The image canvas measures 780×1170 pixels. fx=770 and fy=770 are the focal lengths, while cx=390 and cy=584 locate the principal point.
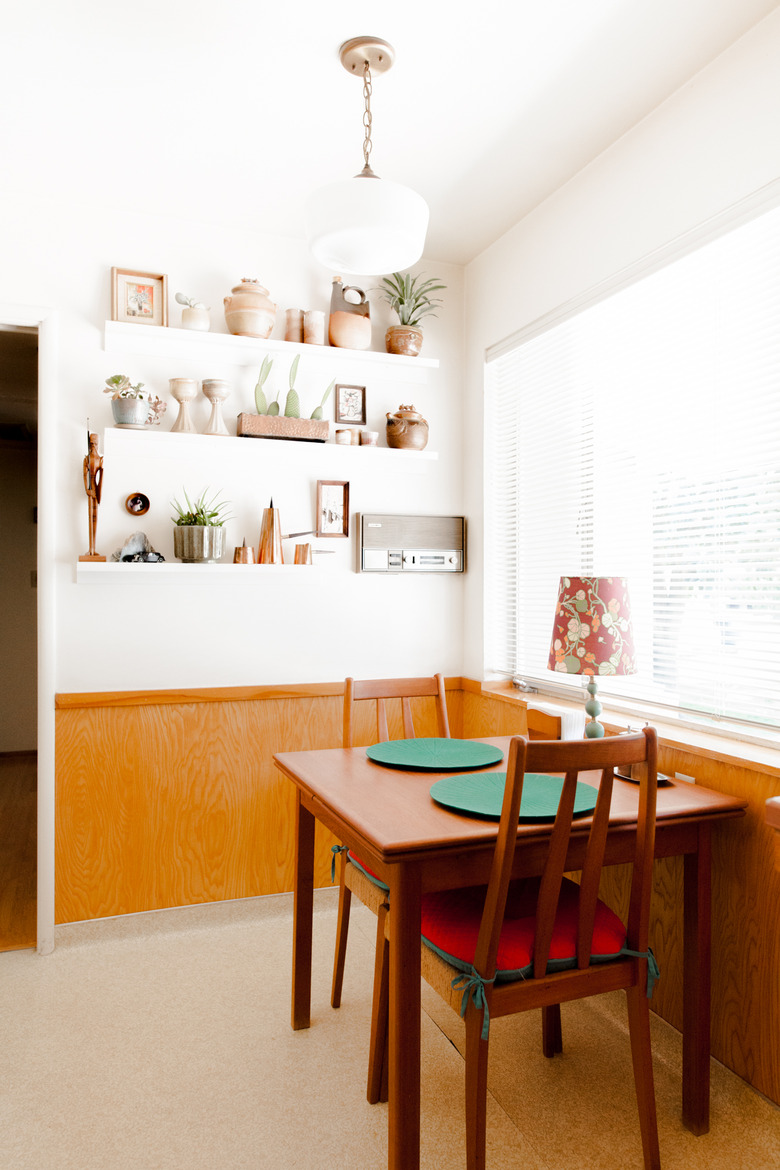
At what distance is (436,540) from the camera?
330 centimetres

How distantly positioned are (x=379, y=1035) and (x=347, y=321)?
2.45 meters

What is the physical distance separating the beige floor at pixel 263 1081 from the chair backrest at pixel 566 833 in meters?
0.54

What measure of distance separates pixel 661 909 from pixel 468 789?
794mm

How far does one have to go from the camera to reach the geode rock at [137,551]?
107 inches

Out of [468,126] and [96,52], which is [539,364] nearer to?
[468,126]

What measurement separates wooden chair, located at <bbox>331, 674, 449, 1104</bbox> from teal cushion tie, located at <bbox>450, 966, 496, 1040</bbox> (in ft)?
1.04

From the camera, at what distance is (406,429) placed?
311 cm

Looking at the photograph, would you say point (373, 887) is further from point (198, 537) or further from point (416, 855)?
point (198, 537)

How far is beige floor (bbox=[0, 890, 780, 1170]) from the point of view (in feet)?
5.58

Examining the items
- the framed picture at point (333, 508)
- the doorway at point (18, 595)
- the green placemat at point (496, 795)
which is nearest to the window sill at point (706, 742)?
the green placemat at point (496, 795)

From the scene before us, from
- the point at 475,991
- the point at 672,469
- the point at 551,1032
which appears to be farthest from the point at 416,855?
the point at 672,469

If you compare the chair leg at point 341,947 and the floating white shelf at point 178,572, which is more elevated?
the floating white shelf at point 178,572

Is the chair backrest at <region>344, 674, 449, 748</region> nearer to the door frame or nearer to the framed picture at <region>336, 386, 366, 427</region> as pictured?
the door frame

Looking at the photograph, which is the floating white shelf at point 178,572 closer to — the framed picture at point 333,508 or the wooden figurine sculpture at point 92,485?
the wooden figurine sculpture at point 92,485
